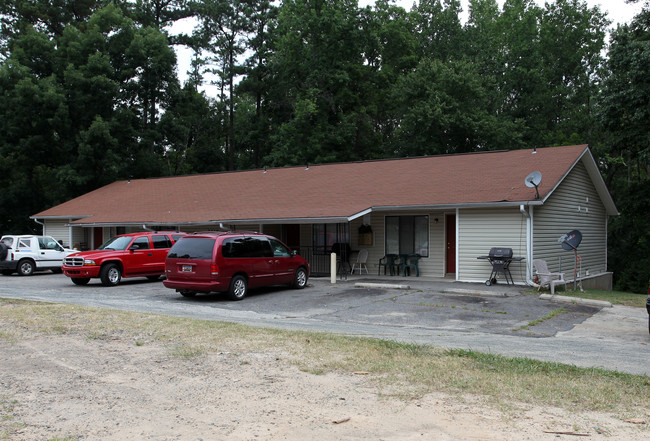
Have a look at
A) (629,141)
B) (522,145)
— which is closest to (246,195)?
(629,141)

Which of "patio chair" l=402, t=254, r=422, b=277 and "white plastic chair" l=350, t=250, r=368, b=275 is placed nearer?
"patio chair" l=402, t=254, r=422, b=277

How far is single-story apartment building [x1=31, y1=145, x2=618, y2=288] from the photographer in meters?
17.8

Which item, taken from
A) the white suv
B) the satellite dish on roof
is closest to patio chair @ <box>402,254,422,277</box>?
the satellite dish on roof

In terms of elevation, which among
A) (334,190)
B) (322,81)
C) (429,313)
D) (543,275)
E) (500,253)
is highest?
(322,81)

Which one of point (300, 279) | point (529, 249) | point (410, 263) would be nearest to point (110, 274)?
point (300, 279)

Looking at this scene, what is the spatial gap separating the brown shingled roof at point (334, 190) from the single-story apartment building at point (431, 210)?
57 mm

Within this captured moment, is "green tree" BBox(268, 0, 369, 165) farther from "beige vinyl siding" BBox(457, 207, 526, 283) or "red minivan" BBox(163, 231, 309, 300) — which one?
"red minivan" BBox(163, 231, 309, 300)

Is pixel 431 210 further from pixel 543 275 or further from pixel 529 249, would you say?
pixel 543 275

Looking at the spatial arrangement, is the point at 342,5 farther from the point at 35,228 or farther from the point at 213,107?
the point at 35,228

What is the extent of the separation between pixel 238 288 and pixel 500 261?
26.8 feet

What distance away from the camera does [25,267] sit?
74.8 feet

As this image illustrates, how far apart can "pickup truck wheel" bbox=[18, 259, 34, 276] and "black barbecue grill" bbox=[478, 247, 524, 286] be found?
1828 cm

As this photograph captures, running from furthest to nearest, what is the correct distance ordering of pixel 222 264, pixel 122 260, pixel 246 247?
pixel 122 260 < pixel 246 247 < pixel 222 264

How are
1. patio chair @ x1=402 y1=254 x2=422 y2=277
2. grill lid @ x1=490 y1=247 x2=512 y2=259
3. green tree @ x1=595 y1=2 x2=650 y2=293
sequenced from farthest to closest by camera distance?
green tree @ x1=595 y1=2 x2=650 y2=293 → patio chair @ x1=402 y1=254 x2=422 y2=277 → grill lid @ x1=490 y1=247 x2=512 y2=259
